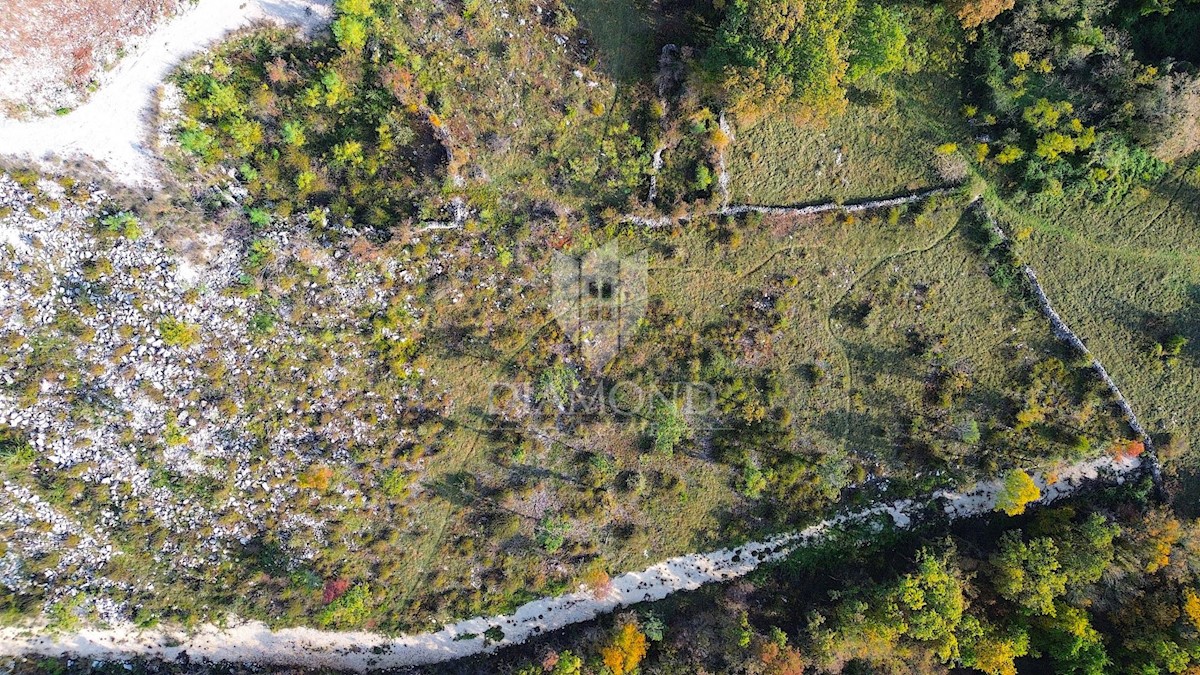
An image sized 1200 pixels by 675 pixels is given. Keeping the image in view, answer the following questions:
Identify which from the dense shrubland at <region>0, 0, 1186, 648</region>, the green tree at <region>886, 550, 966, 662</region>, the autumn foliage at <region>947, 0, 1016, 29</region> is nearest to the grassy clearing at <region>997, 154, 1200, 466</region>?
the dense shrubland at <region>0, 0, 1186, 648</region>

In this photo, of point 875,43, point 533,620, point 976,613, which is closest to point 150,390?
point 533,620

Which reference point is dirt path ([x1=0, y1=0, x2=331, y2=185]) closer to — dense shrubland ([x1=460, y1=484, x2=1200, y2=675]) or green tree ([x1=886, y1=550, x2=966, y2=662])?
dense shrubland ([x1=460, y1=484, x2=1200, y2=675])

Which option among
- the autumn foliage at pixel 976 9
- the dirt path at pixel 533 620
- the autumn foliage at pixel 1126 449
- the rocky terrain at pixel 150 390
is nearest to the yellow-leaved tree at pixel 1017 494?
the dirt path at pixel 533 620

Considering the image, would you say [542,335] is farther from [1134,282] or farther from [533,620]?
[1134,282]

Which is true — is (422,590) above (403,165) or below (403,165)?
below

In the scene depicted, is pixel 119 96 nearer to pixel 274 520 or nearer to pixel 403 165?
pixel 403 165

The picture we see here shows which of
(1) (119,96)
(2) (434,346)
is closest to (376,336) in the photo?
(2) (434,346)
